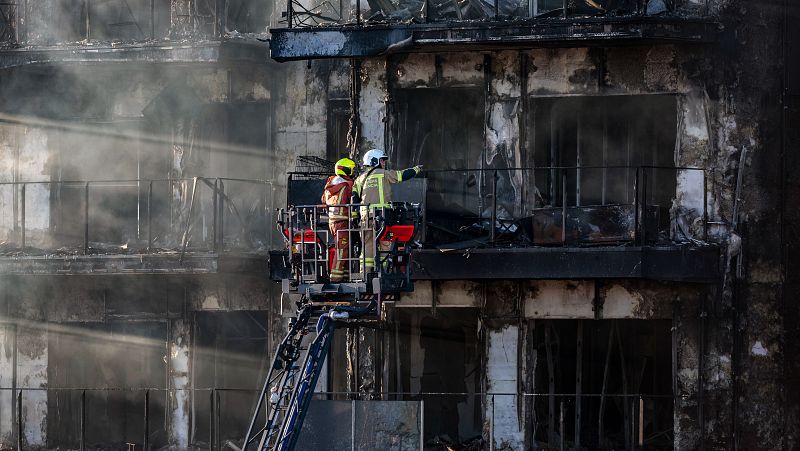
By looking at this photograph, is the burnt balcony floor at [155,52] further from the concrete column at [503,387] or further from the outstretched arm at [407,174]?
the outstretched arm at [407,174]

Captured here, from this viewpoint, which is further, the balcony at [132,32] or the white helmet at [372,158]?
the balcony at [132,32]

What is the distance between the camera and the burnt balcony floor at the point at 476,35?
20969mm

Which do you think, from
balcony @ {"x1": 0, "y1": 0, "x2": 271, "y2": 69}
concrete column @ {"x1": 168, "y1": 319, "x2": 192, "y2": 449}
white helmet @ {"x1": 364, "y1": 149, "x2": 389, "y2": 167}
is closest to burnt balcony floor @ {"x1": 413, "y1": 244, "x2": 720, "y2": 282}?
white helmet @ {"x1": 364, "y1": 149, "x2": 389, "y2": 167}

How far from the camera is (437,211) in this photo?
22266 mm

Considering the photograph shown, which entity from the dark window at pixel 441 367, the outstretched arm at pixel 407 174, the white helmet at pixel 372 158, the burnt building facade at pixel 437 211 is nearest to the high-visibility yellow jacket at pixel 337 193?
the white helmet at pixel 372 158

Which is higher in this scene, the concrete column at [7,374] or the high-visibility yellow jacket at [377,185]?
the high-visibility yellow jacket at [377,185]

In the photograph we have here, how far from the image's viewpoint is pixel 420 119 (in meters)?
22.9

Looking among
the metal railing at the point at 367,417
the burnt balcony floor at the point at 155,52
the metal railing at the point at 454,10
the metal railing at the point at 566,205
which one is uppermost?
the metal railing at the point at 454,10

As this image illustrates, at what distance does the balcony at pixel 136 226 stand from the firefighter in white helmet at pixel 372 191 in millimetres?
4935

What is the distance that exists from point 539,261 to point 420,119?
323 cm

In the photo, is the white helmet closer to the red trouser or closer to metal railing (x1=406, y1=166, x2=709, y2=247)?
the red trouser

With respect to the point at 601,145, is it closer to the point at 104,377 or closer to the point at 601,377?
the point at 601,377

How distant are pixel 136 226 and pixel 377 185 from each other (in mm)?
7364

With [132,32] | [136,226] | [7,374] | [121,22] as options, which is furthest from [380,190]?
[7,374]
